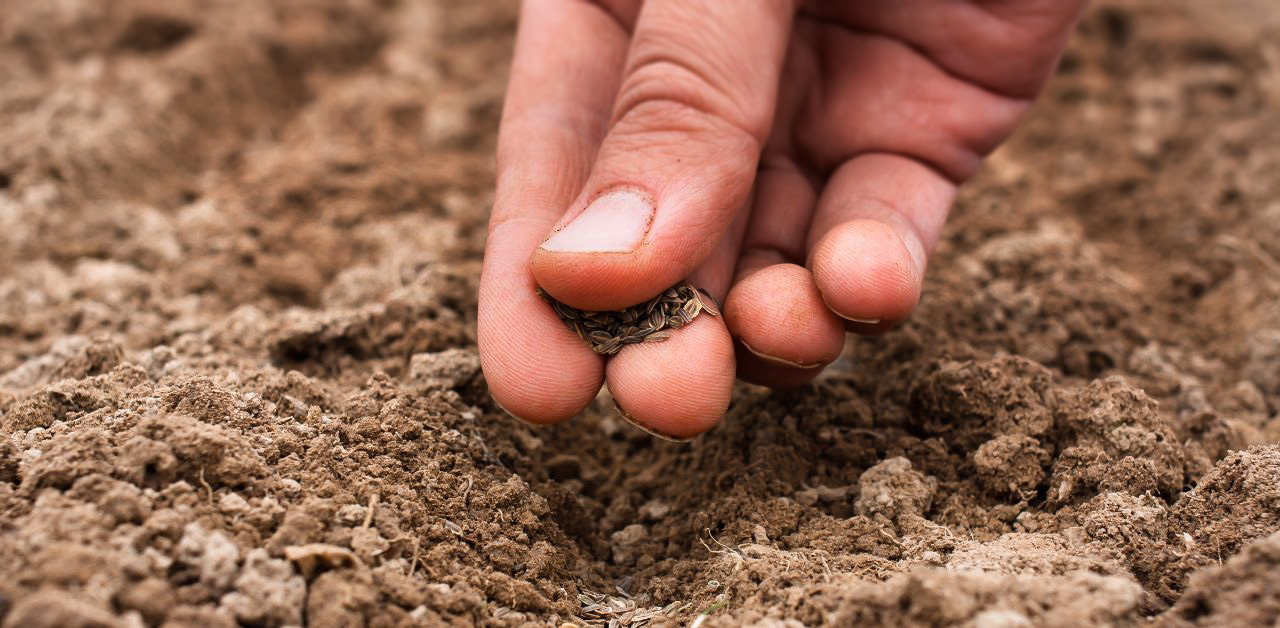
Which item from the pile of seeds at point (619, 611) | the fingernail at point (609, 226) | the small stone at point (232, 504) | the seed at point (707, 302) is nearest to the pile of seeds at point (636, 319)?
the seed at point (707, 302)

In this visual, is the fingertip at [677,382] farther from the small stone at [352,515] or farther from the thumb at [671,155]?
the small stone at [352,515]

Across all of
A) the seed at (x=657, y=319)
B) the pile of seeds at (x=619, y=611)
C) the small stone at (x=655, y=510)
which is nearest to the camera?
the pile of seeds at (x=619, y=611)

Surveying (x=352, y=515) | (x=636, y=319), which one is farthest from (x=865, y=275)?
(x=352, y=515)

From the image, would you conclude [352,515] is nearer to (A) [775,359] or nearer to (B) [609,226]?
(B) [609,226]

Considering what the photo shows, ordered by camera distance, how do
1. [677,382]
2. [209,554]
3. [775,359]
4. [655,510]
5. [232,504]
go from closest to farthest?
[209,554]
[232,504]
[677,382]
[775,359]
[655,510]

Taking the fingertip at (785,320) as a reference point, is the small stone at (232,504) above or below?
below

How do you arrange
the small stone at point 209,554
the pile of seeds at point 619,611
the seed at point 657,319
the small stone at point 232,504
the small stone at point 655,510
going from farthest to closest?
1. the small stone at point 655,510
2. the seed at point 657,319
3. the pile of seeds at point 619,611
4. the small stone at point 232,504
5. the small stone at point 209,554
